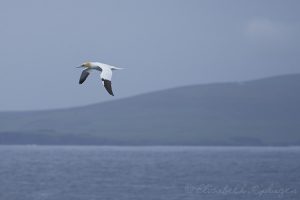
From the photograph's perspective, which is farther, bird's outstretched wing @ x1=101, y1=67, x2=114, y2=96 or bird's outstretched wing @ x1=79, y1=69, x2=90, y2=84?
bird's outstretched wing @ x1=79, y1=69, x2=90, y2=84

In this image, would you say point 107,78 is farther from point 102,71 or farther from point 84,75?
point 84,75

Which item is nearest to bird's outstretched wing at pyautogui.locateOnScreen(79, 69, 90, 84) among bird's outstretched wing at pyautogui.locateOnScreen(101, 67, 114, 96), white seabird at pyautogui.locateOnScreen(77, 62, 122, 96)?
white seabird at pyautogui.locateOnScreen(77, 62, 122, 96)

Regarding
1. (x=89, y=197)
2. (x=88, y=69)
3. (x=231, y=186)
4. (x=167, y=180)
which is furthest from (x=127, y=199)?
(x=88, y=69)

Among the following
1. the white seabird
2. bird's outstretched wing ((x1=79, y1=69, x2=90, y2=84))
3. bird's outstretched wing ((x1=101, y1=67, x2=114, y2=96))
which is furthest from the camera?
bird's outstretched wing ((x1=79, y1=69, x2=90, y2=84))

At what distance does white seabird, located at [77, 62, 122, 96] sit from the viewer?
33.1m

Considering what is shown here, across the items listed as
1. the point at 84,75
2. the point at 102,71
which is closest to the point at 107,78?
the point at 102,71

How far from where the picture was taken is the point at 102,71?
1344 inches

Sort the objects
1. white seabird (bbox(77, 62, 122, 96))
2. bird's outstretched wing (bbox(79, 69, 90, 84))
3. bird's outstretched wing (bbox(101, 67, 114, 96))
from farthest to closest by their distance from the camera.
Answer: bird's outstretched wing (bbox(79, 69, 90, 84)), white seabird (bbox(77, 62, 122, 96)), bird's outstretched wing (bbox(101, 67, 114, 96))

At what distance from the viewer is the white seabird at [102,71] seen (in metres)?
33.1

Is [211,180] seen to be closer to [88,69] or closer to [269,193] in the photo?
[269,193]

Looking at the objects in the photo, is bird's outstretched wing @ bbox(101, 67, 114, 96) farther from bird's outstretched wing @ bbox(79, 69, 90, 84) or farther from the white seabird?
bird's outstretched wing @ bbox(79, 69, 90, 84)

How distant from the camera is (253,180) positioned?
4535 inches

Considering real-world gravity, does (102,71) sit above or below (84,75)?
below

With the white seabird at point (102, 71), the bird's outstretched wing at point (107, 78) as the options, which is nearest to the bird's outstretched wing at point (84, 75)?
the white seabird at point (102, 71)
